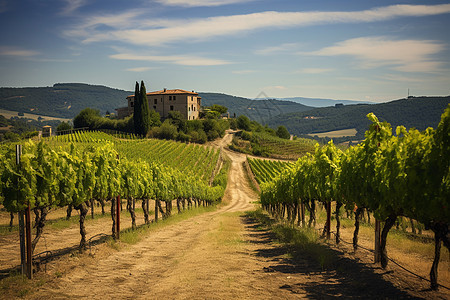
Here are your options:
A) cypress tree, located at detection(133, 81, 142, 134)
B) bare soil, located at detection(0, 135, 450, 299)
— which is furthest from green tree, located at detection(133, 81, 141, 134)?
bare soil, located at detection(0, 135, 450, 299)

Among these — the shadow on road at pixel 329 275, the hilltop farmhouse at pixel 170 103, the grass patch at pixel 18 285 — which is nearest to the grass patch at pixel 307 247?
the shadow on road at pixel 329 275

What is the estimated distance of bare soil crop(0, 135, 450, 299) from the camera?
320 inches

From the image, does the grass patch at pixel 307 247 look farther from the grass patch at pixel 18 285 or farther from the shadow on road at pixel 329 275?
the grass patch at pixel 18 285

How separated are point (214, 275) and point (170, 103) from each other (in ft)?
346

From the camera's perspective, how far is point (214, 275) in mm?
9531

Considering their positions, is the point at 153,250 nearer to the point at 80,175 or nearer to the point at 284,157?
the point at 80,175

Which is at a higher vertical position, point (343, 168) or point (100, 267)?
point (343, 168)

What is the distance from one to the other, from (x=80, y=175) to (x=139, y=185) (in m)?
7.96

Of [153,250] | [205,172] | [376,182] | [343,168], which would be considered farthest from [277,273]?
[205,172]

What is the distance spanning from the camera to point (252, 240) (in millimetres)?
16562

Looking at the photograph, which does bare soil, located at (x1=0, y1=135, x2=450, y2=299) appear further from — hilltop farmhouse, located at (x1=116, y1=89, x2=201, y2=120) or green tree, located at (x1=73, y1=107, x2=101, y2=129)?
hilltop farmhouse, located at (x1=116, y1=89, x2=201, y2=120)

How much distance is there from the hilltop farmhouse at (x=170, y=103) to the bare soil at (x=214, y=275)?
319ft

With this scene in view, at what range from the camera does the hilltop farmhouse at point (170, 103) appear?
110 metres

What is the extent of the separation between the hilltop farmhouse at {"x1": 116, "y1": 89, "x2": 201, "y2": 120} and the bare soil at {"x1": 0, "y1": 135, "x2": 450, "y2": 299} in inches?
3831
